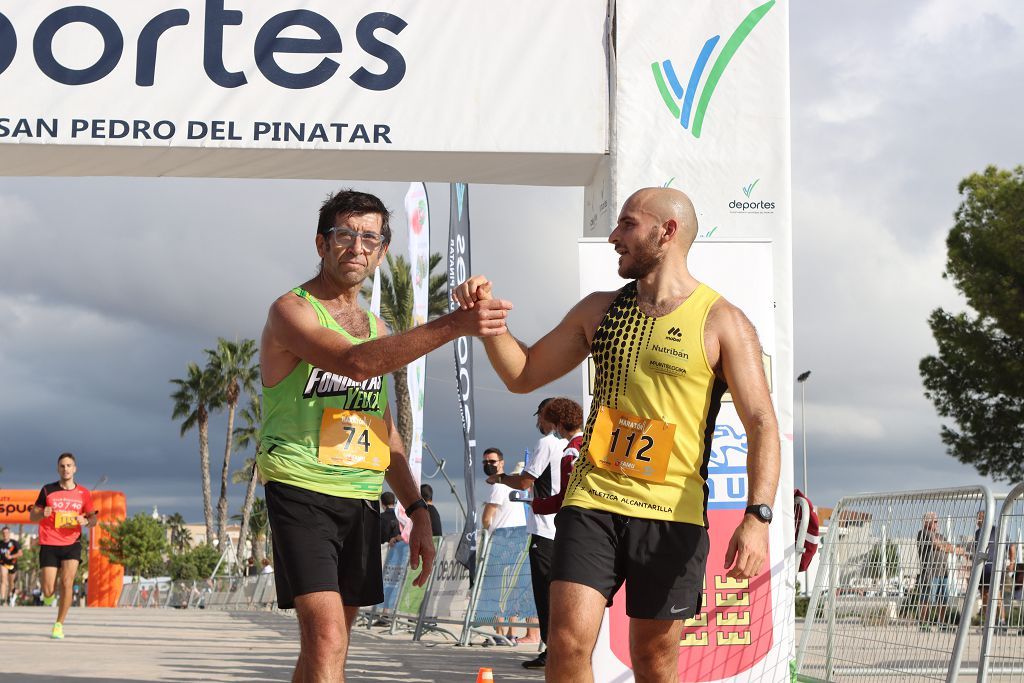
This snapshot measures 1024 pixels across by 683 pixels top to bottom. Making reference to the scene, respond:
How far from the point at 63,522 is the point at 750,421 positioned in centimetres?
1006

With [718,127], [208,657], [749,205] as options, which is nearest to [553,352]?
[749,205]

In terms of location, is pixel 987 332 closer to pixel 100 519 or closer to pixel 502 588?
pixel 502 588

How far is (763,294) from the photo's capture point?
6.46 m

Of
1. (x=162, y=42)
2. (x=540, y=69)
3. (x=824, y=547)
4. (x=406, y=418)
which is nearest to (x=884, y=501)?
(x=824, y=547)

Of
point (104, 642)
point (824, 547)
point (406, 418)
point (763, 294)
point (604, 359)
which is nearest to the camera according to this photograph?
point (604, 359)

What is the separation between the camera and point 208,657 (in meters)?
10.4

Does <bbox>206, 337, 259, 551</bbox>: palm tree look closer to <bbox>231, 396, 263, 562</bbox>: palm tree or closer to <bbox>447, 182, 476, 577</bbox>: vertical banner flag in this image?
<bbox>231, 396, 263, 562</bbox>: palm tree

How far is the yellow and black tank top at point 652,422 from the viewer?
12.5 feet

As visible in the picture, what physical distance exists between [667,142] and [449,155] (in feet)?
4.09

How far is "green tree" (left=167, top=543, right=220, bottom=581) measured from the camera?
62.9 metres

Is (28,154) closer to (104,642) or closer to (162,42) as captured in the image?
(162,42)

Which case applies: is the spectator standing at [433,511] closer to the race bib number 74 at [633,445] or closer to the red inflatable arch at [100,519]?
the race bib number 74 at [633,445]

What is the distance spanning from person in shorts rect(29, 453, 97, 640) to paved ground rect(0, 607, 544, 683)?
66 centimetres

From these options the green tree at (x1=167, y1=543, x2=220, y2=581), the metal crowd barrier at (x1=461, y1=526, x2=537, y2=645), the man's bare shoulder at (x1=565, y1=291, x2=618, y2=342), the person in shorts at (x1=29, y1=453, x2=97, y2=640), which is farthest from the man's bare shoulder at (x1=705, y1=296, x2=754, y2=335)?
the green tree at (x1=167, y1=543, x2=220, y2=581)
